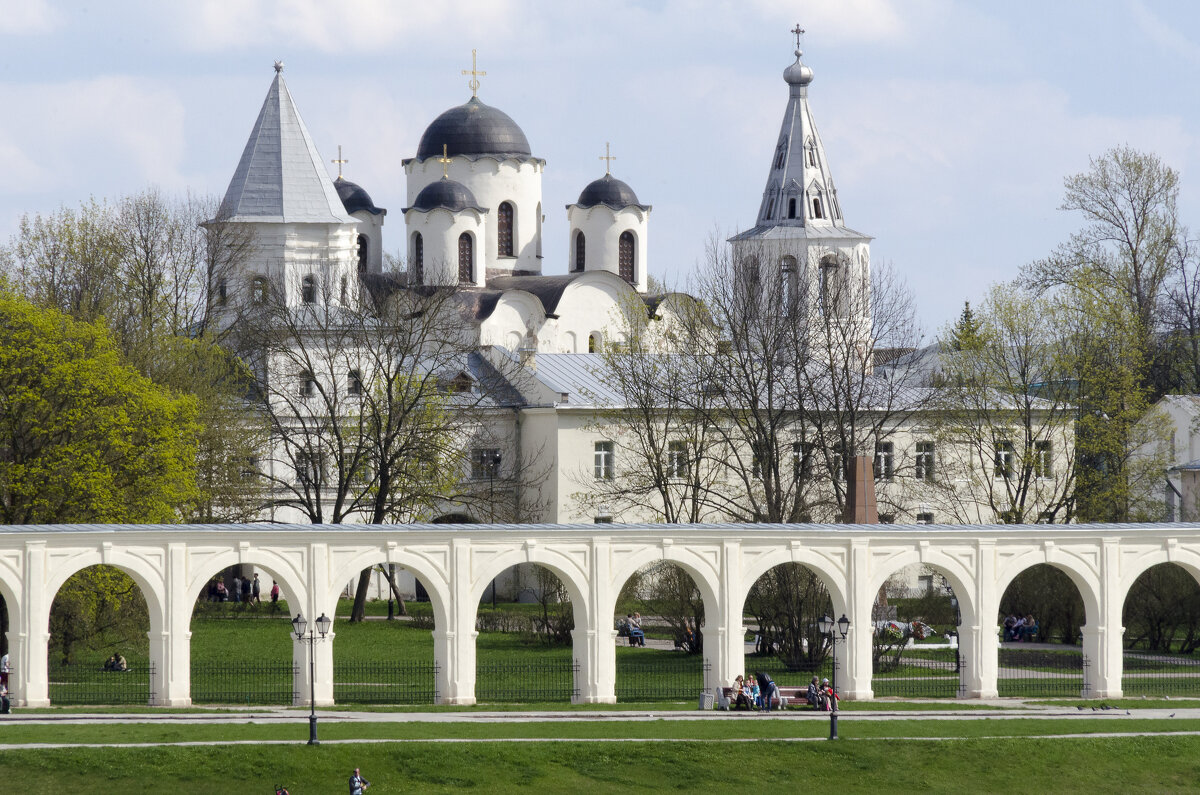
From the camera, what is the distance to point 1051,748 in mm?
28672

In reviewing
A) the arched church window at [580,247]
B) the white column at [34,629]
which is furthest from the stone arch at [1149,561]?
the arched church window at [580,247]

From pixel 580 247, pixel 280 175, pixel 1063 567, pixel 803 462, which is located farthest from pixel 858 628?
pixel 580 247

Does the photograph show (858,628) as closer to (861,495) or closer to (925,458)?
(861,495)

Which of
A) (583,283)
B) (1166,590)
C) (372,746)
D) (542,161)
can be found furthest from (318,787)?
(542,161)

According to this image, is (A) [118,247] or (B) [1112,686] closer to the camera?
(B) [1112,686]

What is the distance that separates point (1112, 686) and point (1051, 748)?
663 cm

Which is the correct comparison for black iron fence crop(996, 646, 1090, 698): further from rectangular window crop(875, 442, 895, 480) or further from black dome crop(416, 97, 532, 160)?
black dome crop(416, 97, 532, 160)

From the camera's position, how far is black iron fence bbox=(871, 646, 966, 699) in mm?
34844

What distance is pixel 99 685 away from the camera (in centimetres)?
3441

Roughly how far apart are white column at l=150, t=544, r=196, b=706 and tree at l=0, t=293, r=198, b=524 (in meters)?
5.72

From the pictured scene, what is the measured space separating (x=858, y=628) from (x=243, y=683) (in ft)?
33.1

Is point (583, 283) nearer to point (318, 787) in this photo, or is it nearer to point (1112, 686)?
point (1112, 686)

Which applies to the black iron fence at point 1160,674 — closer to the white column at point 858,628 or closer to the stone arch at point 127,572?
the white column at point 858,628

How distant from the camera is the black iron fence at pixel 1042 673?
3525 centimetres
